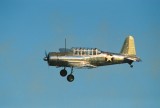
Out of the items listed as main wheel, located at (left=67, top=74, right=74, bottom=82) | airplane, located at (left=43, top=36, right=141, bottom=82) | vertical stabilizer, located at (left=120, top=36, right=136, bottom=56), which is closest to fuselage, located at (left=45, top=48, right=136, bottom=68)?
airplane, located at (left=43, top=36, right=141, bottom=82)

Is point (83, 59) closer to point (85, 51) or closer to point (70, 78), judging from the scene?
point (85, 51)

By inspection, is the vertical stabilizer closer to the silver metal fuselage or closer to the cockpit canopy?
the silver metal fuselage

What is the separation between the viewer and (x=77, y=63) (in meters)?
37.6

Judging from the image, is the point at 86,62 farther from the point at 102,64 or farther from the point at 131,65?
the point at 131,65

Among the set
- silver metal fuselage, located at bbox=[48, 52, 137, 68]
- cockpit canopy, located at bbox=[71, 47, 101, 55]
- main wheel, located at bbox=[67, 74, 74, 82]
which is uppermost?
cockpit canopy, located at bbox=[71, 47, 101, 55]

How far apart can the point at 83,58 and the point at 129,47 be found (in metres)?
7.38

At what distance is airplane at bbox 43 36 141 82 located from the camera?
36.8m

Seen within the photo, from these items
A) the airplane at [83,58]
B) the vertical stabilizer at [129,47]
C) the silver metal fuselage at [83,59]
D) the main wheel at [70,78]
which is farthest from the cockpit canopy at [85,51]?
the vertical stabilizer at [129,47]

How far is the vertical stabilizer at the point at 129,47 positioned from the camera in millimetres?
43250

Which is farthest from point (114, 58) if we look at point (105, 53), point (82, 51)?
point (82, 51)

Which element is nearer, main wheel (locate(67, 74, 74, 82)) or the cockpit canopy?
main wheel (locate(67, 74, 74, 82))

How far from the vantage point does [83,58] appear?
3825cm

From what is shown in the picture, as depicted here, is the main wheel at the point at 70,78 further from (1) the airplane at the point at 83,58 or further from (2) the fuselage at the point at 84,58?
(2) the fuselage at the point at 84,58

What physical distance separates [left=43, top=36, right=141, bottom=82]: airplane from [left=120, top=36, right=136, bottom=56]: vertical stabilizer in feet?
2.04
